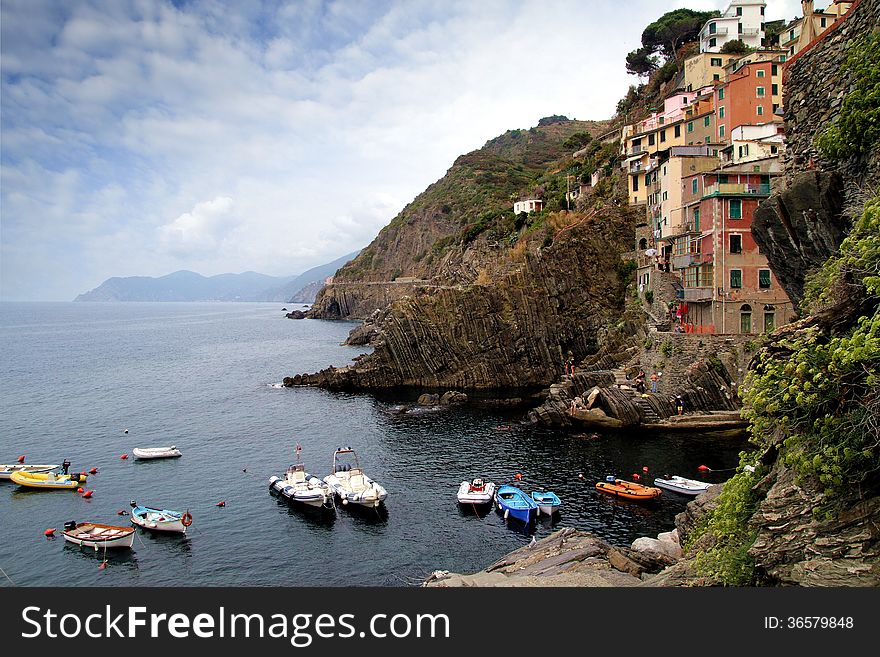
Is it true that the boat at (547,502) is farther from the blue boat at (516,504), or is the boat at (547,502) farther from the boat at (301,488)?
the boat at (301,488)

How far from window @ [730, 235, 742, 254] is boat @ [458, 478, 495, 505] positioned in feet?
107

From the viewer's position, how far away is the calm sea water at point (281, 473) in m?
34.8

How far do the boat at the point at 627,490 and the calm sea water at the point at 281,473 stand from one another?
68cm

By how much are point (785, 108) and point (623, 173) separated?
70388mm

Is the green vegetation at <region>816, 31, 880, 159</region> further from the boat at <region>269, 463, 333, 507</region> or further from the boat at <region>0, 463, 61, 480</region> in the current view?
the boat at <region>0, 463, 61, 480</region>

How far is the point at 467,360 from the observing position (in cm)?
8394

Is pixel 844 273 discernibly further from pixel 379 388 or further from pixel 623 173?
pixel 623 173

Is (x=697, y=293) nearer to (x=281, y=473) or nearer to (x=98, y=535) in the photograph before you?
(x=281, y=473)

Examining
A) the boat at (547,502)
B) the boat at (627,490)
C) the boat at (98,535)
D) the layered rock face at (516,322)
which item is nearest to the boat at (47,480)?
the boat at (98,535)

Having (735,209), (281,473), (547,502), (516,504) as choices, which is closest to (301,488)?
(281,473)

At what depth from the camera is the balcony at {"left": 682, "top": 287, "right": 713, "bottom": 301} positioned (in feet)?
192

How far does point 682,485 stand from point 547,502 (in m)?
9.92

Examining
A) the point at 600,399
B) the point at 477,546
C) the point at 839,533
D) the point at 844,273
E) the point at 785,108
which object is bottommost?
the point at 477,546

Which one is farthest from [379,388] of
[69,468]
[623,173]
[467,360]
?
[623,173]
